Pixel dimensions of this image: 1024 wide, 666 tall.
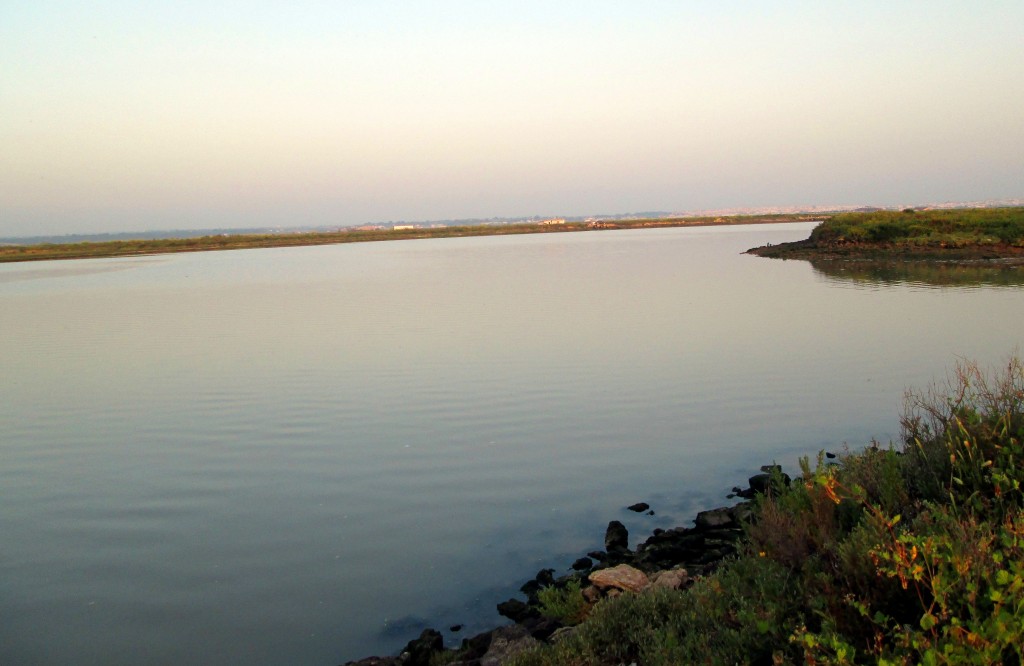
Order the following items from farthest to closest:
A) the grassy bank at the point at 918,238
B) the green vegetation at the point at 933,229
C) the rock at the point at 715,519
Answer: the green vegetation at the point at 933,229
the grassy bank at the point at 918,238
the rock at the point at 715,519

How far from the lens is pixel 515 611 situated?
7.14 meters

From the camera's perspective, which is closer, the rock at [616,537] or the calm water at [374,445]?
the calm water at [374,445]

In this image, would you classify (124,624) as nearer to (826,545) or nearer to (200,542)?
(200,542)

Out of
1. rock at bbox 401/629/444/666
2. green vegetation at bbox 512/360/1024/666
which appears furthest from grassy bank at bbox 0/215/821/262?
green vegetation at bbox 512/360/1024/666

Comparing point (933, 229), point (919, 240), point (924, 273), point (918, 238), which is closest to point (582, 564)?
point (924, 273)

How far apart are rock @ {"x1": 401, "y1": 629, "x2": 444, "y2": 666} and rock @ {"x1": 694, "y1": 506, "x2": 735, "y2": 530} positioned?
3.25 m

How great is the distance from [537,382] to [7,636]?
10474 millimetres

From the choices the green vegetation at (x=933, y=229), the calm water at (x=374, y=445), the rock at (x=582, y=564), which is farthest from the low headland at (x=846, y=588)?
the green vegetation at (x=933, y=229)

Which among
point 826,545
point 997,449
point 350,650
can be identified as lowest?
point 350,650

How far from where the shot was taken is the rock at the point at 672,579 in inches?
252

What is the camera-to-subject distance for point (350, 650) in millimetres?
6848

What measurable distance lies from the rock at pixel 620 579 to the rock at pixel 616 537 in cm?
128

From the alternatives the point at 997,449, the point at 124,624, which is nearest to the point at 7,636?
the point at 124,624

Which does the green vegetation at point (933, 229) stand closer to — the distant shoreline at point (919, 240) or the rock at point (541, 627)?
the distant shoreline at point (919, 240)
